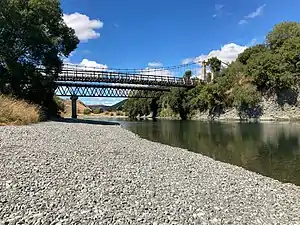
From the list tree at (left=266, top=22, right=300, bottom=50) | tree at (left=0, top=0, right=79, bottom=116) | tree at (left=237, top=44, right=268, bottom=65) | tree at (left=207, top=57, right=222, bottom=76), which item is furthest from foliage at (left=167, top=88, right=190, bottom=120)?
tree at (left=0, top=0, right=79, bottom=116)

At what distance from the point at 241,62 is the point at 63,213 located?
79.0m

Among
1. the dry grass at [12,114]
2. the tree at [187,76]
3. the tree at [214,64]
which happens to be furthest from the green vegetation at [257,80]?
the dry grass at [12,114]

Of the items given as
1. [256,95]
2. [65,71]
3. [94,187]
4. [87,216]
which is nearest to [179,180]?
[94,187]

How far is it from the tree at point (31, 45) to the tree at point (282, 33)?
50.8 metres

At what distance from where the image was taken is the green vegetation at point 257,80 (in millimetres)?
63000

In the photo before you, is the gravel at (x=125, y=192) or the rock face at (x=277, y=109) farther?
the rock face at (x=277, y=109)

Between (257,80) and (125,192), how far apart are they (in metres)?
64.8

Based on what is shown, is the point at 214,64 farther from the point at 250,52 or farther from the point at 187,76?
the point at 250,52

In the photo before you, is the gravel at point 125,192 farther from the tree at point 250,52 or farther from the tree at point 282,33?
the tree at point 250,52

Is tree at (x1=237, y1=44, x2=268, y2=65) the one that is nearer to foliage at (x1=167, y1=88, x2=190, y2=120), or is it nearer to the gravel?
foliage at (x1=167, y1=88, x2=190, y2=120)

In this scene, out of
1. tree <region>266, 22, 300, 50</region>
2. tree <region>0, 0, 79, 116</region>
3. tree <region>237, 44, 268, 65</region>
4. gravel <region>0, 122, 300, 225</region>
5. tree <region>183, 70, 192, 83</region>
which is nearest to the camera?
gravel <region>0, 122, 300, 225</region>

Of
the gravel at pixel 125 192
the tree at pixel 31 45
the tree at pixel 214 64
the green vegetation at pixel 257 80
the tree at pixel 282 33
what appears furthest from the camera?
the tree at pixel 214 64

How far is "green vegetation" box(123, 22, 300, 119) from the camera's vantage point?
6300 cm

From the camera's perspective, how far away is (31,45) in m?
30.6
